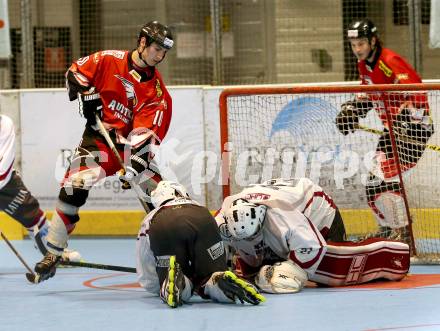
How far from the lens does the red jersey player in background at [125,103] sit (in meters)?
5.87

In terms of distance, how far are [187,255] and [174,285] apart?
24cm

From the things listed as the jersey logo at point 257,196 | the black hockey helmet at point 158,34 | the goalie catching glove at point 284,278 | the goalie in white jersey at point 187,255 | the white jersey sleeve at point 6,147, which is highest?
the black hockey helmet at point 158,34

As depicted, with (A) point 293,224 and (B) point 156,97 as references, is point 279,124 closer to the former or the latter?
(B) point 156,97

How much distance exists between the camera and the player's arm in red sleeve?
5.96m

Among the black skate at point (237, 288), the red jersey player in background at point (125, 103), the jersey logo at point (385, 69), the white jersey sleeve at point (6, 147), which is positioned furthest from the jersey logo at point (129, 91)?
the black skate at point (237, 288)

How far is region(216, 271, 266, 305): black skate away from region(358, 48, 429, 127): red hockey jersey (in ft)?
7.26

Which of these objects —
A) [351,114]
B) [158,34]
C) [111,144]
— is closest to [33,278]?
[111,144]

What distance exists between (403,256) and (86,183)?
1.82 metres

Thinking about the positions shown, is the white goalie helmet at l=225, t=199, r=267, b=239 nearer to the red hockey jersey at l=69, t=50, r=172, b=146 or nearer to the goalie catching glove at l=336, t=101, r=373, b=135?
the red hockey jersey at l=69, t=50, r=172, b=146

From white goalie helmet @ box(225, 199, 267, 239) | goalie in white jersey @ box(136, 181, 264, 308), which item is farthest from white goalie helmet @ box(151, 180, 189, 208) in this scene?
white goalie helmet @ box(225, 199, 267, 239)

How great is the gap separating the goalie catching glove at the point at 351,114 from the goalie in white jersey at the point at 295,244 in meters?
1.18

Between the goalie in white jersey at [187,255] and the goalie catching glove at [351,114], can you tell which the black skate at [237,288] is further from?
the goalie catching glove at [351,114]

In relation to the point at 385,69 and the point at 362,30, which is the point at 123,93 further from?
the point at 385,69

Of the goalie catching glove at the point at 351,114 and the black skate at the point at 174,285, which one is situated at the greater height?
the goalie catching glove at the point at 351,114
